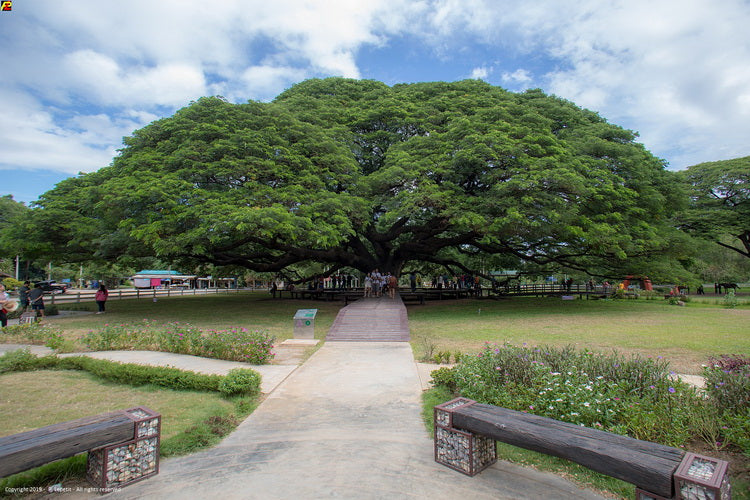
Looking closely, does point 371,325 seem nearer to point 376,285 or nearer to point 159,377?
point 159,377

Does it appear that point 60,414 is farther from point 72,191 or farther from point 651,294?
point 651,294

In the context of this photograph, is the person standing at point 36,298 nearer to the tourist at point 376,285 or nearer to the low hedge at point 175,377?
the low hedge at point 175,377

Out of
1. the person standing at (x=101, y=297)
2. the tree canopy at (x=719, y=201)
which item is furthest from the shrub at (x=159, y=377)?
the tree canopy at (x=719, y=201)

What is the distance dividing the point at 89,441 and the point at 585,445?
4.28m

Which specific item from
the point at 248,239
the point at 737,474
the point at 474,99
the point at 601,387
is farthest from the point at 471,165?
the point at 737,474

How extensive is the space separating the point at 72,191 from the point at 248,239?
1054 centimetres

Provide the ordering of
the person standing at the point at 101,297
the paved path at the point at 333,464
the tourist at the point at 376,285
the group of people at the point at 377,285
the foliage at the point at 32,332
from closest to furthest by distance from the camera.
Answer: the paved path at the point at 333,464
the foliage at the point at 32,332
the person standing at the point at 101,297
the group of people at the point at 377,285
the tourist at the point at 376,285

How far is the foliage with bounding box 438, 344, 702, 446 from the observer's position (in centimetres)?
430

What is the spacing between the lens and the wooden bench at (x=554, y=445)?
2814 mm

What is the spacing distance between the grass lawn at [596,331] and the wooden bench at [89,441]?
679 centimetres

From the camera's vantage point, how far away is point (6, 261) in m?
47.1

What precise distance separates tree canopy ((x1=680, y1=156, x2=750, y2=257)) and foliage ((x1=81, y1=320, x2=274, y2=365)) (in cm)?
3213

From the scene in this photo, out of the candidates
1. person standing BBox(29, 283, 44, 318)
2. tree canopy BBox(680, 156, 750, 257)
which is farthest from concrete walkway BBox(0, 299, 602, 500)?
tree canopy BBox(680, 156, 750, 257)

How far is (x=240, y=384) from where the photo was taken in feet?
20.0
